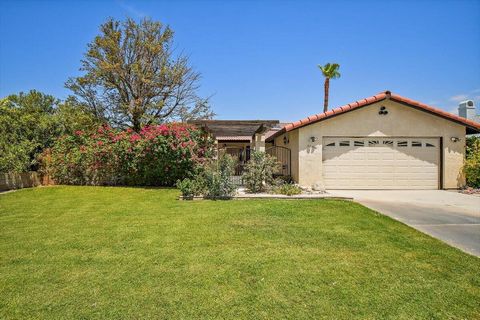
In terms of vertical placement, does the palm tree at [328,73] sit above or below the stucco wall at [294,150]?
above

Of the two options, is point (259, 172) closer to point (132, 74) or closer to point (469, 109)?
point (469, 109)

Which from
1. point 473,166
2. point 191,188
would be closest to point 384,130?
A: point 473,166

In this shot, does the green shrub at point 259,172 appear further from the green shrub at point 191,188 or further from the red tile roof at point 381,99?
the red tile roof at point 381,99

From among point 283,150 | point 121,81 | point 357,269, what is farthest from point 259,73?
point 357,269

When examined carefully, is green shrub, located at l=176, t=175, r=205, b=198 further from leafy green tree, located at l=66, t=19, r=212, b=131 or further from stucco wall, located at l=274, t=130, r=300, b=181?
leafy green tree, located at l=66, t=19, r=212, b=131

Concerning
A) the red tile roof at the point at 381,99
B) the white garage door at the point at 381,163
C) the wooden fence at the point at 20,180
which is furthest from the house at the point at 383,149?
the wooden fence at the point at 20,180

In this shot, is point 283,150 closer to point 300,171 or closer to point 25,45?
point 300,171

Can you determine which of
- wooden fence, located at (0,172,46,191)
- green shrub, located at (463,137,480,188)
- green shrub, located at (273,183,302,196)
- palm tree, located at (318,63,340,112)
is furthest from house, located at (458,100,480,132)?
wooden fence, located at (0,172,46,191)

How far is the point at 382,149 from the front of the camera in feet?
47.4

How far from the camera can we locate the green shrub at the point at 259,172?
12.8 m

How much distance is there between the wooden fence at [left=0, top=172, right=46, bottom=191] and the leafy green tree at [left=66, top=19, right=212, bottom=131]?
8115 mm

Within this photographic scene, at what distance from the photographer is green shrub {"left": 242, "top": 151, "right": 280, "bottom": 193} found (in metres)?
12.8

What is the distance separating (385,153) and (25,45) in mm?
21345

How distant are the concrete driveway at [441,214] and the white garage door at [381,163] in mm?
2465
